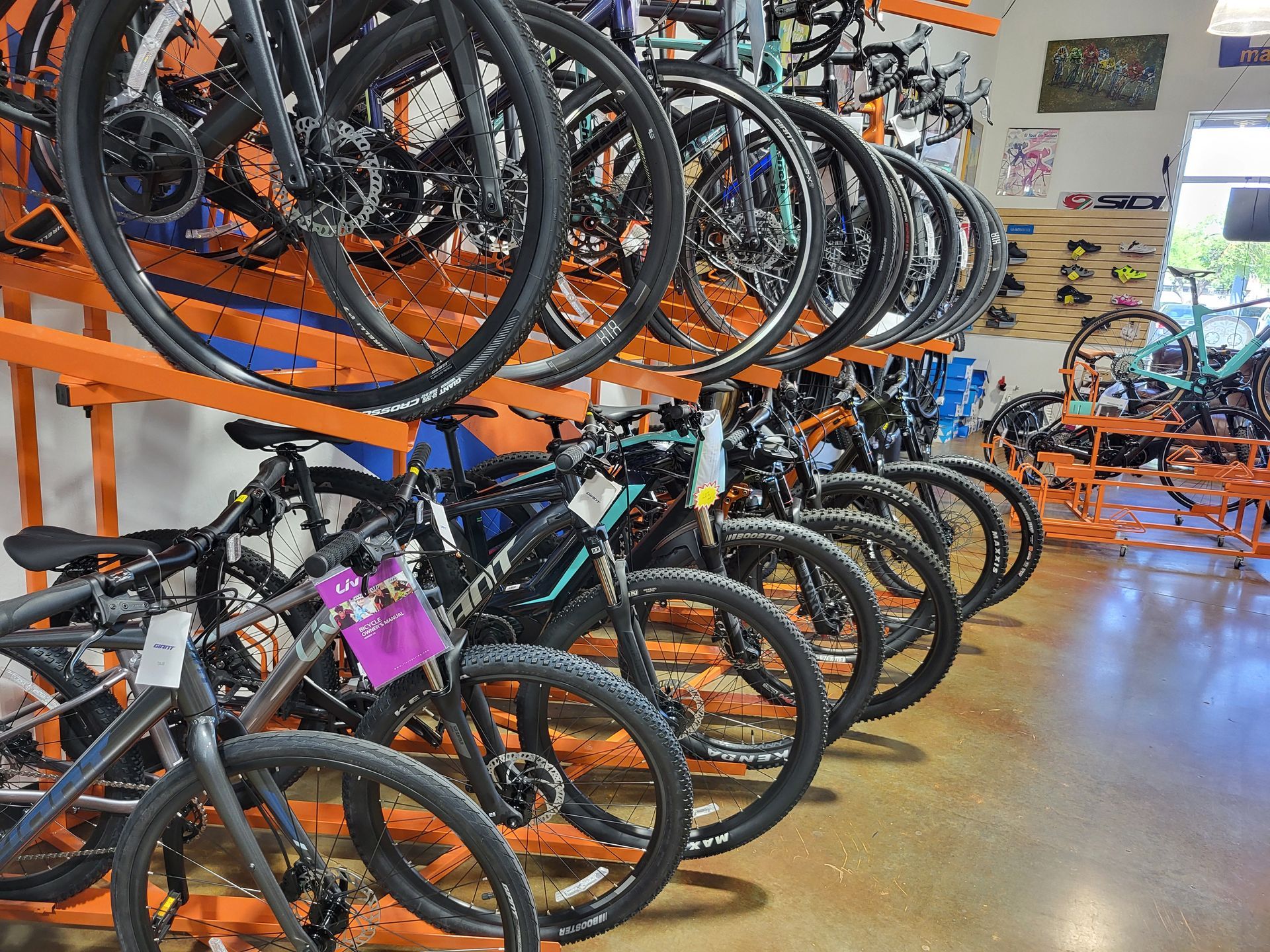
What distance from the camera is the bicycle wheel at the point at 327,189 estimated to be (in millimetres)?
1281

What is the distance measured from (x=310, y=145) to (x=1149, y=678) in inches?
149

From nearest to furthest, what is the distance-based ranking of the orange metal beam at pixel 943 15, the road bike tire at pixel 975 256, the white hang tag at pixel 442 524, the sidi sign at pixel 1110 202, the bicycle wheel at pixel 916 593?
1. the white hang tag at pixel 442 524
2. the bicycle wheel at pixel 916 593
3. the orange metal beam at pixel 943 15
4. the road bike tire at pixel 975 256
5. the sidi sign at pixel 1110 202

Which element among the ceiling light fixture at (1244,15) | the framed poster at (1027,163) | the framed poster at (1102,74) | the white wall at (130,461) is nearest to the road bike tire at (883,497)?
the white wall at (130,461)

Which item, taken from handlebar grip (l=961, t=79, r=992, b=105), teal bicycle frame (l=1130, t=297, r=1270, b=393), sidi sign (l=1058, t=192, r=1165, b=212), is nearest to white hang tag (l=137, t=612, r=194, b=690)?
handlebar grip (l=961, t=79, r=992, b=105)

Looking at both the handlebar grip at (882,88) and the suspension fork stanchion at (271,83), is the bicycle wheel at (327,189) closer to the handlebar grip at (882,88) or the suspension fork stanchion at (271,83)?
the suspension fork stanchion at (271,83)

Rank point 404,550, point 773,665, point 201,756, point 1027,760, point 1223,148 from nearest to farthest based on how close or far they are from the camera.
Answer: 1. point 201,756
2. point 404,550
3. point 773,665
4. point 1027,760
5. point 1223,148

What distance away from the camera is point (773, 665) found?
8.85 feet

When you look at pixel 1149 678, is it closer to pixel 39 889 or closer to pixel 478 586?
pixel 478 586

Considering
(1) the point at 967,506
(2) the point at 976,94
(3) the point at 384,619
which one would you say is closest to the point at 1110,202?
(2) the point at 976,94

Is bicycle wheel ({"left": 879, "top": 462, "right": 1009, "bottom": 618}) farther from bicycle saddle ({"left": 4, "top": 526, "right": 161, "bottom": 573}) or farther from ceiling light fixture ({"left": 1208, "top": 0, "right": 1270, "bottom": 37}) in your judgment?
ceiling light fixture ({"left": 1208, "top": 0, "right": 1270, "bottom": 37})

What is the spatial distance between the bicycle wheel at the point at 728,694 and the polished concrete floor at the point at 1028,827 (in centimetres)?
19

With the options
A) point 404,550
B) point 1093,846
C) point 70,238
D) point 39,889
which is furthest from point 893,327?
point 39,889

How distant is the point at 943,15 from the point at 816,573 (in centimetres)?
229

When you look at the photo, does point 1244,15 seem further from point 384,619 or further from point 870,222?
point 384,619
